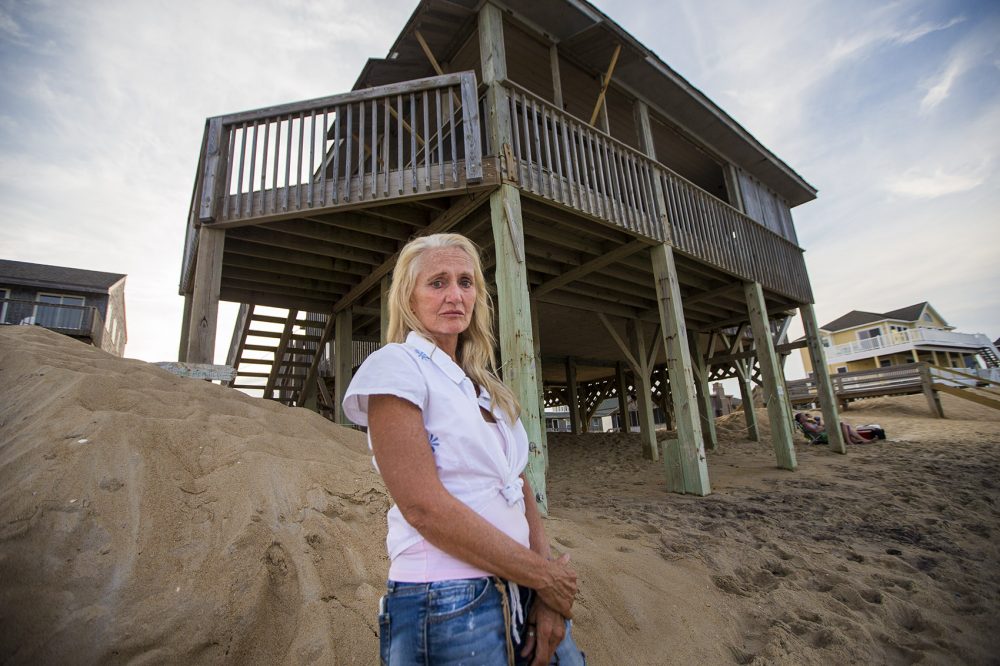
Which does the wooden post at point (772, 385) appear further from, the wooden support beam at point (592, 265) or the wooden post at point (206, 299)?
the wooden post at point (206, 299)

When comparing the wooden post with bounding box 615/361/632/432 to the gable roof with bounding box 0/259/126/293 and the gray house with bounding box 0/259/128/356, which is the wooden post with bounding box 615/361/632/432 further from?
the gable roof with bounding box 0/259/126/293

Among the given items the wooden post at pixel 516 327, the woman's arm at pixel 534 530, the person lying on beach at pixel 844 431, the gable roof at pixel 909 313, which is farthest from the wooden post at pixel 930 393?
the gable roof at pixel 909 313

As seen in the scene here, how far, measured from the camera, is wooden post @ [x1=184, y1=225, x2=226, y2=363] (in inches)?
186

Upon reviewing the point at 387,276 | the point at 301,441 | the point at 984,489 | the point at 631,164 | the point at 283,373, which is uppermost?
the point at 631,164

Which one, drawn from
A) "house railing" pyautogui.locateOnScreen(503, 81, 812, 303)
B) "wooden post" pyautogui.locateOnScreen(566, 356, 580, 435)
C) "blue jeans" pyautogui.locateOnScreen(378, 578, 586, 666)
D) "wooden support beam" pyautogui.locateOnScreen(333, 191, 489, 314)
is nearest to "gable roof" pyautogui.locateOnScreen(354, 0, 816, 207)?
"house railing" pyautogui.locateOnScreen(503, 81, 812, 303)

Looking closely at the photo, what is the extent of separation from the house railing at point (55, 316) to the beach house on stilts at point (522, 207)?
1639 cm

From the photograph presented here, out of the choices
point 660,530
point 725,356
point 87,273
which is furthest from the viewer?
point 87,273

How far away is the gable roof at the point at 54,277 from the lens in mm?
20422

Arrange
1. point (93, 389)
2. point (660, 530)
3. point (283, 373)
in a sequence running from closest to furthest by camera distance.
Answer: point (93, 389)
point (660, 530)
point (283, 373)

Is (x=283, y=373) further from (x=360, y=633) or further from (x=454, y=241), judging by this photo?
(x=454, y=241)

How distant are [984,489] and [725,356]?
22.0ft

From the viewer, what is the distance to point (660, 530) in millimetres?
3984

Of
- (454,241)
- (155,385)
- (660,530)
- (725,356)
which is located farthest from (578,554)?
(725,356)

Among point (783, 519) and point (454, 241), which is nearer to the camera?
point (454, 241)
